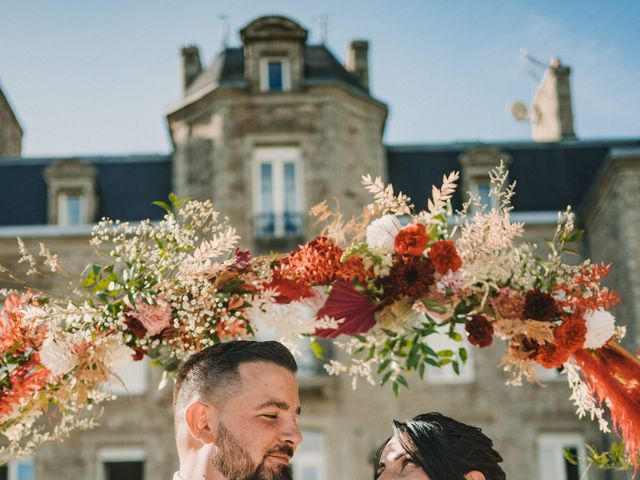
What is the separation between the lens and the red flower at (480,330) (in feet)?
17.6

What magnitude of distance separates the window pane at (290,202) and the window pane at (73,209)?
4320 mm

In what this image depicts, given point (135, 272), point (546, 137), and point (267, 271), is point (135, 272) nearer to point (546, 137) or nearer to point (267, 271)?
point (267, 271)

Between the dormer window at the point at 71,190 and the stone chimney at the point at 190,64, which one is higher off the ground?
the stone chimney at the point at 190,64

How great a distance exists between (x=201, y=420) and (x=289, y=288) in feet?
4.80

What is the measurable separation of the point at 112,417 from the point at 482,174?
8.83m

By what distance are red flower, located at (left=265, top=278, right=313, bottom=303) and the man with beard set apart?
1133 mm

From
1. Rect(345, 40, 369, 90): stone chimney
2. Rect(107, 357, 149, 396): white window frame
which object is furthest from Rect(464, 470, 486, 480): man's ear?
Rect(345, 40, 369, 90): stone chimney

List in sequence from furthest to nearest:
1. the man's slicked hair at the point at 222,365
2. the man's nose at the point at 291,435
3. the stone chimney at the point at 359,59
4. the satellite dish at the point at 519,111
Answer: the satellite dish at the point at 519,111 → the stone chimney at the point at 359,59 → the man's slicked hair at the point at 222,365 → the man's nose at the point at 291,435

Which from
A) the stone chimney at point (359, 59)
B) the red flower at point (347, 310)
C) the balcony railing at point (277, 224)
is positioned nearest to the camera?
the red flower at point (347, 310)

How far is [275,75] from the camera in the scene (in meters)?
20.3

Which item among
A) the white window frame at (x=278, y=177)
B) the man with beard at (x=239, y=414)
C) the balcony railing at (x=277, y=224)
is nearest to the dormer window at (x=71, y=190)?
the white window frame at (x=278, y=177)

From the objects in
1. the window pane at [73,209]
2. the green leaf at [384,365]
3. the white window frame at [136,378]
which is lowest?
the green leaf at [384,365]

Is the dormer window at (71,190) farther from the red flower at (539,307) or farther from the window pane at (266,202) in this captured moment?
the red flower at (539,307)

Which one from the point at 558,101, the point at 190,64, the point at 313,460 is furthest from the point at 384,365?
the point at 558,101
